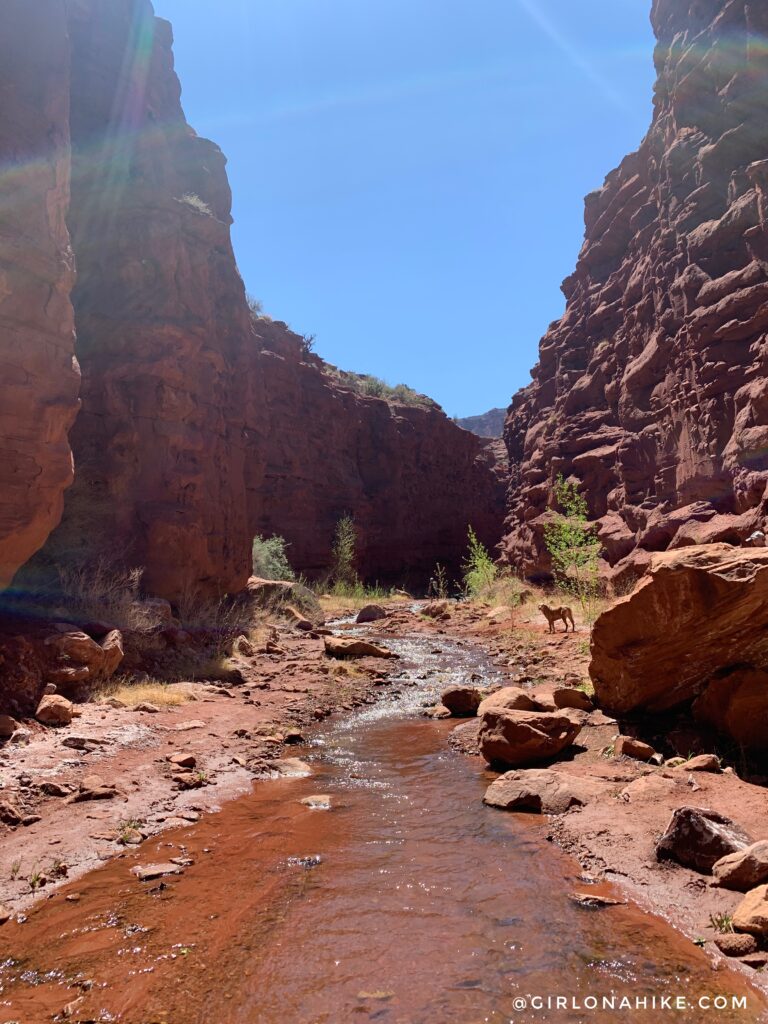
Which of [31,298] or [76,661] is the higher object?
[31,298]

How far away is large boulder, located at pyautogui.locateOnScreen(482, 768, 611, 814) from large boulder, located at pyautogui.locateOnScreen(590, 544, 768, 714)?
1.70 metres

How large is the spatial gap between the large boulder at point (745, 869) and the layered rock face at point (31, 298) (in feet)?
25.7

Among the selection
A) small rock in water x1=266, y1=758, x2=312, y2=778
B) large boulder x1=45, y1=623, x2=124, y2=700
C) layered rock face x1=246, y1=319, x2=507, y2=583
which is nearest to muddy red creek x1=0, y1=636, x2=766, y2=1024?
small rock in water x1=266, y1=758, x2=312, y2=778

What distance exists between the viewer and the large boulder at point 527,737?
627 centimetres

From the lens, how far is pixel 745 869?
3.44m

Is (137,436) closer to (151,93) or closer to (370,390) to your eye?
(151,93)

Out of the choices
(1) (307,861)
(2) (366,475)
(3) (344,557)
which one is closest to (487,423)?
(2) (366,475)

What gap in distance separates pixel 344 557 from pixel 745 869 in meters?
31.1

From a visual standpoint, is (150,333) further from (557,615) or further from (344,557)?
(344,557)

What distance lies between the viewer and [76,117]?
593 inches

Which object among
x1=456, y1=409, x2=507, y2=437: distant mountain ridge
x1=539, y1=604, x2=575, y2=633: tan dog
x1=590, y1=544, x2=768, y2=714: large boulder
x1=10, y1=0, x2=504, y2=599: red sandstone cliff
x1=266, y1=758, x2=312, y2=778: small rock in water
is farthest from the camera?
x1=456, y1=409, x2=507, y2=437: distant mountain ridge

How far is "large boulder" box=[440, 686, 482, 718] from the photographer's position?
9.09m

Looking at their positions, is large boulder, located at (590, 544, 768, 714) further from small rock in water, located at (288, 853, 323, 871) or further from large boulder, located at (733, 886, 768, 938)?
small rock in water, located at (288, 853, 323, 871)

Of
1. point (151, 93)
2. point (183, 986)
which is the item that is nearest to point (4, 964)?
point (183, 986)
